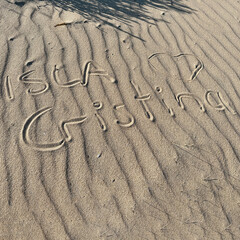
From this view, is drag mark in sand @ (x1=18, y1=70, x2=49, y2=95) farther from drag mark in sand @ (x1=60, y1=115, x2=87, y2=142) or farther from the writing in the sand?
drag mark in sand @ (x1=60, y1=115, x2=87, y2=142)

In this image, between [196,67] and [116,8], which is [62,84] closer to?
[196,67]

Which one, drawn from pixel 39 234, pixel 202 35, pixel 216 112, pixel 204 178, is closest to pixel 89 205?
pixel 39 234

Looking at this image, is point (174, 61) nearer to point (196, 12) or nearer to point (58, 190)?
point (196, 12)

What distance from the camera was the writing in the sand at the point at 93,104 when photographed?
2.57 m

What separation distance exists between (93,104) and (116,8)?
2003mm

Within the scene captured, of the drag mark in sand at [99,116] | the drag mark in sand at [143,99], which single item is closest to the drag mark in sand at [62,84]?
the drag mark in sand at [99,116]

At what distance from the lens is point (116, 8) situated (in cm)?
412

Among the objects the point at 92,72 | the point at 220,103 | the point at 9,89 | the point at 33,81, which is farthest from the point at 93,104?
the point at 220,103

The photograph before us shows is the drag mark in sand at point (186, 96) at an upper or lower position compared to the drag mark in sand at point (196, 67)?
lower

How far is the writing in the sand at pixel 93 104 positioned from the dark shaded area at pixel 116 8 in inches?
43.6

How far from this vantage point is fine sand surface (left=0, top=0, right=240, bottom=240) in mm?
2234

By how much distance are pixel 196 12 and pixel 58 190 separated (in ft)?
11.7

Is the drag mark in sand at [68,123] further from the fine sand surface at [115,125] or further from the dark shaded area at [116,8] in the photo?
the dark shaded area at [116,8]

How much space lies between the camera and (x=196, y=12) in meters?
4.32
